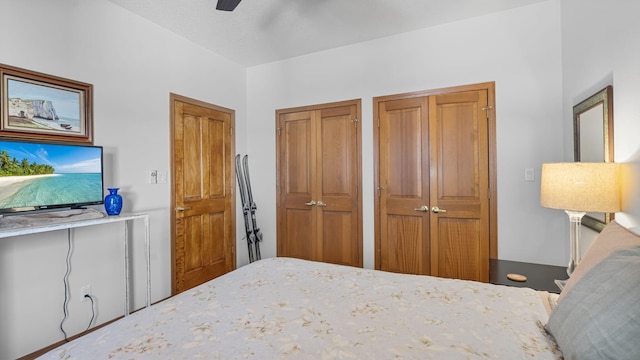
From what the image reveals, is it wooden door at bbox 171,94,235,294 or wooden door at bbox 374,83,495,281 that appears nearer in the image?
wooden door at bbox 374,83,495,281

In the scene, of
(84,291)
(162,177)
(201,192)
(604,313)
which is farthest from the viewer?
(201,192)

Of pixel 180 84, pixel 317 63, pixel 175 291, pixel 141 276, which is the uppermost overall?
pixel 317 63

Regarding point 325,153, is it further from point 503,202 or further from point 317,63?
point 503,202

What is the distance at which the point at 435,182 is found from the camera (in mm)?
2998

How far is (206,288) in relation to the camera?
1.49m

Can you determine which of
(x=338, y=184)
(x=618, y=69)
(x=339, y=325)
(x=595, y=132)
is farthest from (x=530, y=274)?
(x=338, y=184)

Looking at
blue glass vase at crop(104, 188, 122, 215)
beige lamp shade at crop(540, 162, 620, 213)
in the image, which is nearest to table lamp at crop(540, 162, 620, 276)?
beige lamp shade at crop(540, 162, 620, 213)

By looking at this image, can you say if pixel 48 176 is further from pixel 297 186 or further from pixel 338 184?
pixel 338 184

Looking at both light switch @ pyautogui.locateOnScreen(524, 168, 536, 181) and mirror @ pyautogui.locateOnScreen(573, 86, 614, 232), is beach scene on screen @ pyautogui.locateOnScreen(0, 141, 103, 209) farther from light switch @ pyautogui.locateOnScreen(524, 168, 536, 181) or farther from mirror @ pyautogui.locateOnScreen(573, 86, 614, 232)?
light switch @ pyautogui.locateOnScreen(524, 168, 536, 181)

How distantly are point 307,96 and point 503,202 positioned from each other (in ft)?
7.82

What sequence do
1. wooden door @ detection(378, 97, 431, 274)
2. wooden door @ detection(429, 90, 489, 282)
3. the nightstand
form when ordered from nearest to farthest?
the nightstand, wooden door @ detection(429, 90, 489, 282), wooden door @ detection(378, 97, 431, 274)

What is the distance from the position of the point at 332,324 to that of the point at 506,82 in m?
2.72

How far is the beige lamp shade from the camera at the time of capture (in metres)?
1.52

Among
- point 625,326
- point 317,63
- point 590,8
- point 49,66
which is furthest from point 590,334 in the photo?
point 317,63
